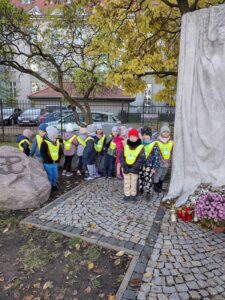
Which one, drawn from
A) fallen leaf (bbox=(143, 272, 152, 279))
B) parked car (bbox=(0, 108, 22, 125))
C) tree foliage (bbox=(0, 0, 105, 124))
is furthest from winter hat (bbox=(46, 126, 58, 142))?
parked car (bbox=(0, 108, 22, 125))

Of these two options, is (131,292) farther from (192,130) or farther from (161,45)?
(161,45)

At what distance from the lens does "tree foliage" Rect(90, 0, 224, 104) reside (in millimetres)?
7320

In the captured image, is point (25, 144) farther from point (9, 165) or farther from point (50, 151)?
point (9, 165)

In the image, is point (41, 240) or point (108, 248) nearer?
point (108, 248)

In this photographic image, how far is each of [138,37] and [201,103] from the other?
3924 mm

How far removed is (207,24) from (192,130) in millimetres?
1942

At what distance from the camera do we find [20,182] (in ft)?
18.2

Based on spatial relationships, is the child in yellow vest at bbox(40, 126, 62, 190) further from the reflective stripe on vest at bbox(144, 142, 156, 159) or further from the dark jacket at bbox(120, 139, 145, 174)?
the reflective stripe on vest at bbox(144, 142, 156, 159)

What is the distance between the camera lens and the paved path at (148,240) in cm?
325

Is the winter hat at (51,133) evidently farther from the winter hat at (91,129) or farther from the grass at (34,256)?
the grass at (34,256)

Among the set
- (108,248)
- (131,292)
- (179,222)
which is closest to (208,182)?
(179,222)

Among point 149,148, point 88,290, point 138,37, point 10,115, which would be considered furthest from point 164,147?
point 10,115

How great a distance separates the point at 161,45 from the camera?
8.58 meters

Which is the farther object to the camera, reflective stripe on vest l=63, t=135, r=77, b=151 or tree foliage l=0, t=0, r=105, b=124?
tree foliage l=0, t=0, r=105, b=124
